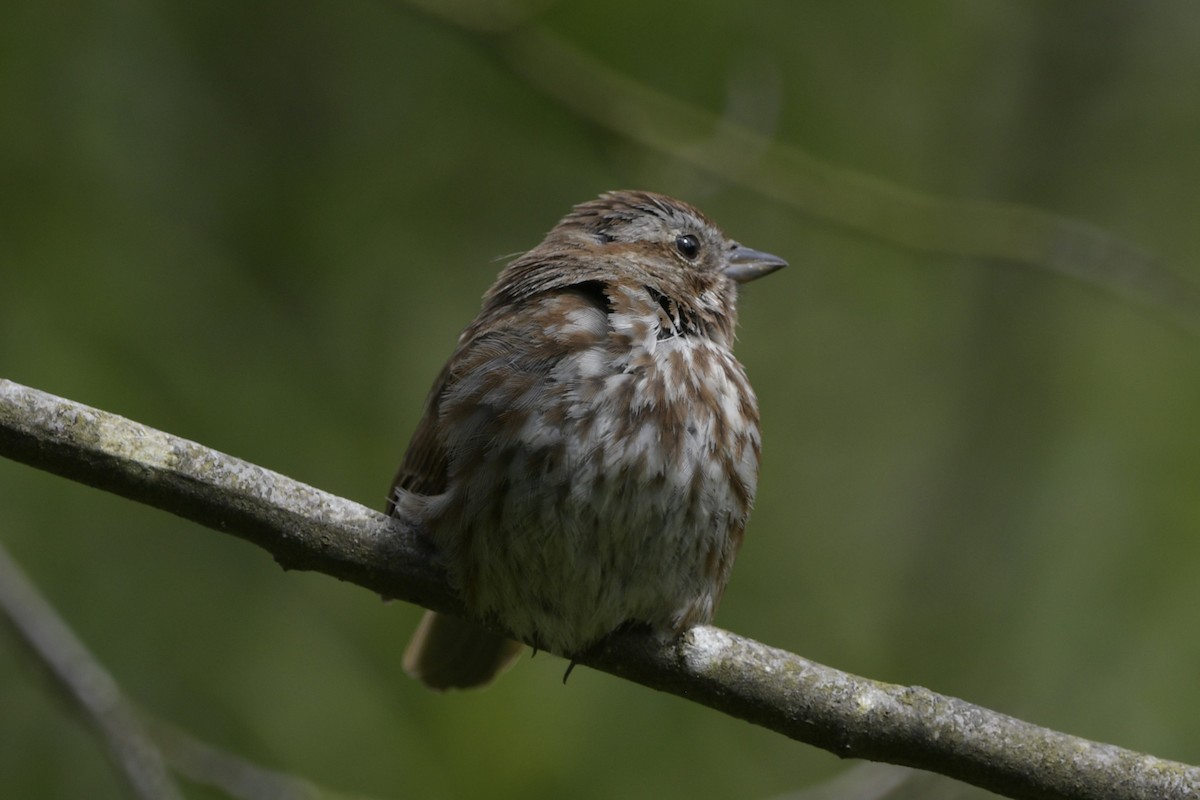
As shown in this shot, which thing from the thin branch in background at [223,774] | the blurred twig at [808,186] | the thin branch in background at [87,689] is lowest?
the thin branch in background at [223,774]

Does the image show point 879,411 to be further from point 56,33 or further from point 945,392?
point 56,33

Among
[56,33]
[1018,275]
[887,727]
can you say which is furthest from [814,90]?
[887,727]

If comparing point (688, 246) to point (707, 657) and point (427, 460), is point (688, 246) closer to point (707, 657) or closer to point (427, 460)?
point (427, 460)

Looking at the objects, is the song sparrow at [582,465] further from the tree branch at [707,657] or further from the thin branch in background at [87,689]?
the thin branch in background at [87,689]

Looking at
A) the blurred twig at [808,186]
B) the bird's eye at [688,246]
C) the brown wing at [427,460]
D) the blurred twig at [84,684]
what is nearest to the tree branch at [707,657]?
the brown wing at [427,460]

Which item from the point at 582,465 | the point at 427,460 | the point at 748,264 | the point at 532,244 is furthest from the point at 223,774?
the point at 532,244

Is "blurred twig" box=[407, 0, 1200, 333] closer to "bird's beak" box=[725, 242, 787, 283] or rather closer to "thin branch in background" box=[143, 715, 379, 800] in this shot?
"bird's beak" box=[725, 242, 787, 283]
